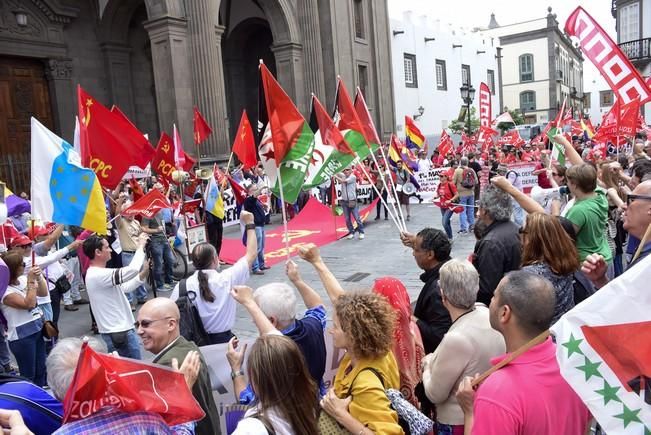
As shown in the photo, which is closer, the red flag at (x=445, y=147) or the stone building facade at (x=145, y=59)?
the stone building facade at (x=145, y=59)

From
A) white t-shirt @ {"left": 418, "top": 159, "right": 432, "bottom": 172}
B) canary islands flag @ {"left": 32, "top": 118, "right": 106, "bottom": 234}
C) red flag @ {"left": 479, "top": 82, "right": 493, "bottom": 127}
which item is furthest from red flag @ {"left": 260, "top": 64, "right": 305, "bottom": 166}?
white t-shirt @ {"left": 418, "top": 159, "right": 432, "bottom": 172}

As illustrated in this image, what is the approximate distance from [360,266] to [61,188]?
6166mm

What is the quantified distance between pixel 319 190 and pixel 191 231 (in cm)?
875

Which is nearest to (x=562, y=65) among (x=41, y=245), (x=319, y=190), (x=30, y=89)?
(x=319, y=190)

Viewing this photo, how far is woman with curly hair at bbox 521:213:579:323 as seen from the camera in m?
3.46

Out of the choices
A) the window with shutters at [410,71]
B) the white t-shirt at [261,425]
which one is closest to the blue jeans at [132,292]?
the white t-shirt at [261,425]

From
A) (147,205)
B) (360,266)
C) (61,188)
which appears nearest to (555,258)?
(61,188)

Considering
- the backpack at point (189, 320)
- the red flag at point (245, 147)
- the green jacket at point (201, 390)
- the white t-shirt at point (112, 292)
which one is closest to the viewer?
the green jacket at point (201, 390)

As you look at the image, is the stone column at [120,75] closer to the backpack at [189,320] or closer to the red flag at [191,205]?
the red flag at [191,205]

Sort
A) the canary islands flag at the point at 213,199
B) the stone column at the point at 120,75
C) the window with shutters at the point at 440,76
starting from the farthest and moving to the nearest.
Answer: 1. the window with shutters at the point at 440,76
2. the stone column at the point at 120,75
3. the canary islands flag at the point at 213,199

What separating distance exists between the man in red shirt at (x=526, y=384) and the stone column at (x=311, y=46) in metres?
19.5

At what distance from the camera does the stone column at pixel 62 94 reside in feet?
54.0

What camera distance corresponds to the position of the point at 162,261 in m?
9.30

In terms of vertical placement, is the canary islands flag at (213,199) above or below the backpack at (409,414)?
above
